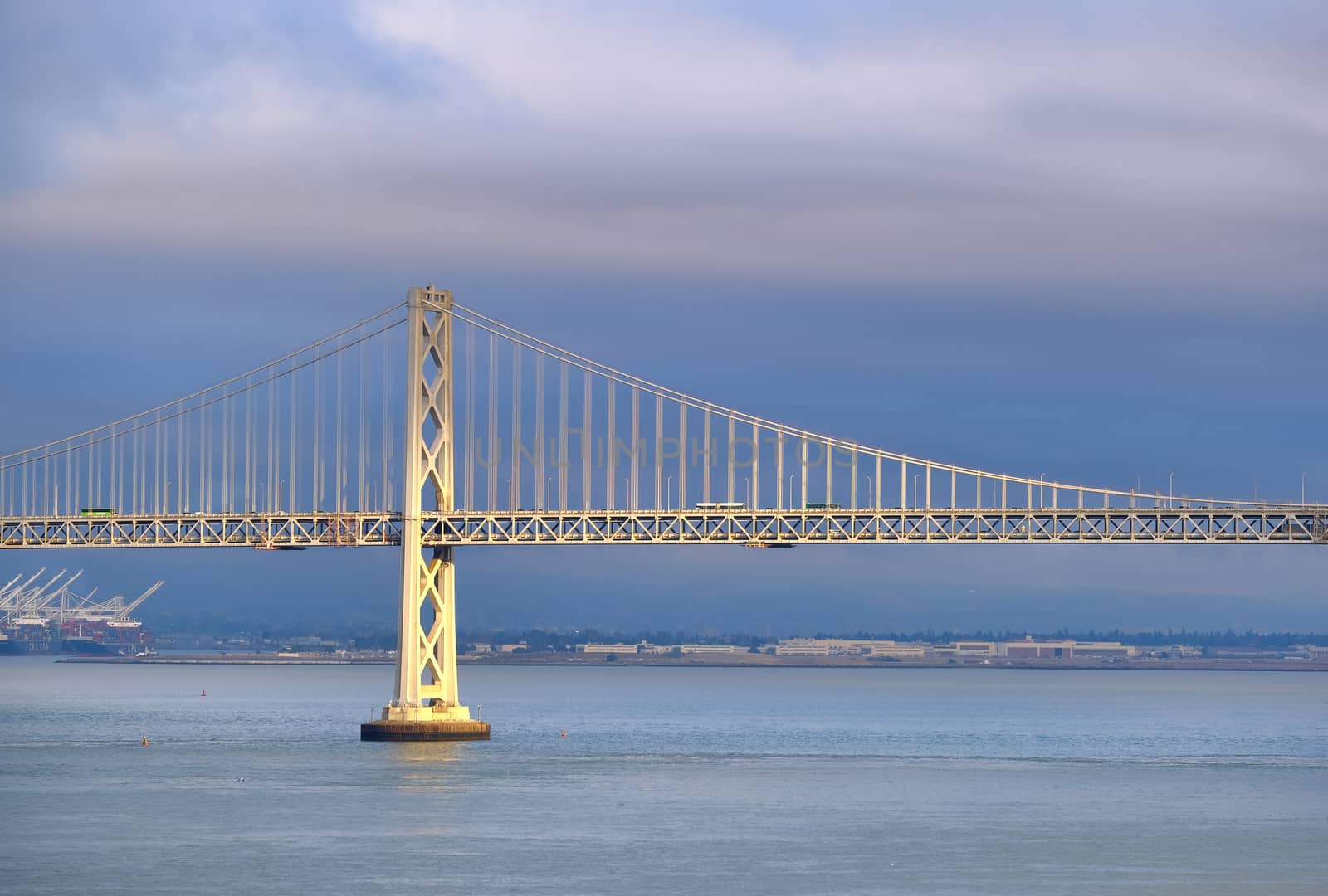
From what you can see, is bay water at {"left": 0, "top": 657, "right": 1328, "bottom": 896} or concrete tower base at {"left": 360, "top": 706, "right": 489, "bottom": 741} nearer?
bay water at {"left": 0, "top": 657, "right": 1328, "bottom": 896}

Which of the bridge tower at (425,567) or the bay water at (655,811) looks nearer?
the bay water at (655,811)

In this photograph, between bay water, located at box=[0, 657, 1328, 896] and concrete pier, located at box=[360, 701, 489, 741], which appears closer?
bay water, located at box=[0, 657, 1328, 896]

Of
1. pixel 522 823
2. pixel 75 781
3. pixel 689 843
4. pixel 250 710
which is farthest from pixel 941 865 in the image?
pixel 250 710

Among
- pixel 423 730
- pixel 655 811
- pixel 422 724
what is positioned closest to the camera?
pixel 655 811

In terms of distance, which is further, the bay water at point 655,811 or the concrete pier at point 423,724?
the concrete pier at point 423,724

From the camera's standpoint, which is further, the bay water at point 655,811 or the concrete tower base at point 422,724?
the concrete tower base at point 422,724

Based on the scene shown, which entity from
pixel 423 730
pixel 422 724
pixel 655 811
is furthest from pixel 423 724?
pixel 655 811

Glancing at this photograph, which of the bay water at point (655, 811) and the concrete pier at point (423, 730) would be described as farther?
the concrete pier at point (423, 730)

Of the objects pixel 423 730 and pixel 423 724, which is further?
pixel 423 730

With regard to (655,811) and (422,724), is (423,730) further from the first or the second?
(655,811)
